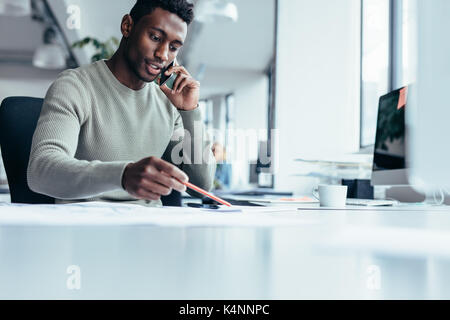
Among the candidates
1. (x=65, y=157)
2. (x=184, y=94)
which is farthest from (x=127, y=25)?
(x=65, y=157)

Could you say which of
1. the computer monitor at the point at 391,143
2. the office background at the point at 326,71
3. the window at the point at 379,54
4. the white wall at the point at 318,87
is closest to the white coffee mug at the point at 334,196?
the computer monitor at the point at 391,143

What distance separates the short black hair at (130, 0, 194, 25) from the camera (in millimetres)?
1562

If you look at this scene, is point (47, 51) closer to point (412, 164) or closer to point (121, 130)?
point (121, 130)

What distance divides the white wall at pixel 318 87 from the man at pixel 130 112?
1345 mm

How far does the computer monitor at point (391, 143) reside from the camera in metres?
1.35

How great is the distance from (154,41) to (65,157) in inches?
28.4

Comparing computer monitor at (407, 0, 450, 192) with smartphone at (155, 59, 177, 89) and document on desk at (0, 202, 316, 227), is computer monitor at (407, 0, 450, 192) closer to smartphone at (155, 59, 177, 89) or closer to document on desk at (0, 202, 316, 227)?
document on desk at (0, 202, 316, 227)

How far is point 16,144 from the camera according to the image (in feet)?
4.29

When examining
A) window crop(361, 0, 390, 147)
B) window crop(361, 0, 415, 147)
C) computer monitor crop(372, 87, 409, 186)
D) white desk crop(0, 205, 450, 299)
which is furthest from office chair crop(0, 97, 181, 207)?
window crop(361, 0, 390, 147)

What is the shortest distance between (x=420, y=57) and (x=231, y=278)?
35 cm

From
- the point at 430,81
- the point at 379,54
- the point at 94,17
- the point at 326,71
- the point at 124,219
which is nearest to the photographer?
the point at 430,81

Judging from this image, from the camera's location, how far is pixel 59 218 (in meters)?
0.70

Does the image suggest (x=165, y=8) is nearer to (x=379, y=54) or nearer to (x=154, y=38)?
(x=154, y=38)

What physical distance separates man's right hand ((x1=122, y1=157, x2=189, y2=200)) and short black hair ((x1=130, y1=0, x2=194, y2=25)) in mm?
961
